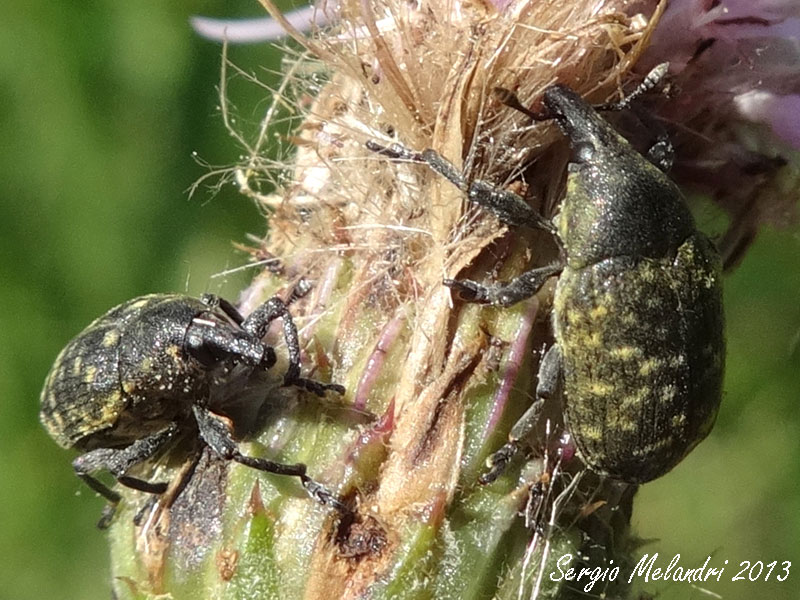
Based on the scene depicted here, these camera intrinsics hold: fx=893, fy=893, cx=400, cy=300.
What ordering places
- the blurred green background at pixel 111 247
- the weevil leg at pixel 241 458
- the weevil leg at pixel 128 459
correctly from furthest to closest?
1. the blurred green background at pixel 111 247
2. the weevil leg at pixel 128 459
3. the weevil leg at pixel 241 458

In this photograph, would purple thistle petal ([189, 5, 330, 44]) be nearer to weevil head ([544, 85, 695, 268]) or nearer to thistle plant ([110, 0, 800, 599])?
thistle plant ([110, 0, 800, 599])

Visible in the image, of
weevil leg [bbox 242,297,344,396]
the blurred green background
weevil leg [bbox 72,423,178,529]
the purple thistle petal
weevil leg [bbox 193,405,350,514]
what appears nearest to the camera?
weevil leg [bbox 193,405,350,514]

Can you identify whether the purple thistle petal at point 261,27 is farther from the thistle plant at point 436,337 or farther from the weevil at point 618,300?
the weevil at point 618,300

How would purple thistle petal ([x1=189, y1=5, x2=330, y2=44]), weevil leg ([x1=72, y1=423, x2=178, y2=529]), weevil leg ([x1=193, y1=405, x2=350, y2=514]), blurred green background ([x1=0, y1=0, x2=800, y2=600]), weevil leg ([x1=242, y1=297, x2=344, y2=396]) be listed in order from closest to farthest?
weevil leg ([x1=193, y1=405, x2=350, y2=514])
weevil leg ([x1=242, y1=297, x2=344, y2=396])
weevil leg ([x1=72, y1=423, x2=178, y2=529])
purple thistle petal ([x1=189, y1=5, x2=330, y2=44])
blurred green background ([x1=0, y1=0, x2=800, y2=600])

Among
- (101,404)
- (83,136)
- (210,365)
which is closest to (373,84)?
(210,365)

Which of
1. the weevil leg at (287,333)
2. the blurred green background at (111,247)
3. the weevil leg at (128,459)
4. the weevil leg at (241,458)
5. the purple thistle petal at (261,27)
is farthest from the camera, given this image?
the blurred green background at (111,247)

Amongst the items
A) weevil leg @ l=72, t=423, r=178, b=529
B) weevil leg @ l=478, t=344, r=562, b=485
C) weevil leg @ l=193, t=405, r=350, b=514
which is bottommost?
weevil leg @ l=72, t=423, r=178, b=529

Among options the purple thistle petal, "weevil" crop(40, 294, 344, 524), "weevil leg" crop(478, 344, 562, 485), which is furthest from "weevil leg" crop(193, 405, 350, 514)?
the purple thistle petal

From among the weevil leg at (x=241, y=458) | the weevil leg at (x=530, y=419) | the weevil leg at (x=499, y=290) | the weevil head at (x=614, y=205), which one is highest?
the weevil head at (x=614, y=205)

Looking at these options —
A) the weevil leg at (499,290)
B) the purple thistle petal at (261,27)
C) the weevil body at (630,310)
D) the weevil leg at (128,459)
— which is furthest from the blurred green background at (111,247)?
the weevil leg at (499,290)
